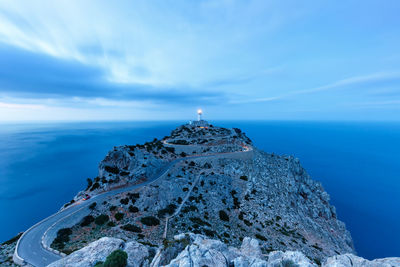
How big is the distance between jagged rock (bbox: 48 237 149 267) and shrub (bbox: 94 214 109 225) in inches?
421

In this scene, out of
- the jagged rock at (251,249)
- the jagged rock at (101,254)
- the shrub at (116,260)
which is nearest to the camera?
the shrub at (116,260)

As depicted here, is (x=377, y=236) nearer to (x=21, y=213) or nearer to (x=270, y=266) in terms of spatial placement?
(x=270, y=266)

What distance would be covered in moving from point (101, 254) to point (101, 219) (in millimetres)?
13102

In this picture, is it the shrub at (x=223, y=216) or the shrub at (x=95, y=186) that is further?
the shrub at (x=95, y=186)

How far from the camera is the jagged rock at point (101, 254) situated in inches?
609

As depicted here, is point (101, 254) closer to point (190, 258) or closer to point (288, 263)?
point (190, 258)

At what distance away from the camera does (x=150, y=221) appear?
27.8 meters

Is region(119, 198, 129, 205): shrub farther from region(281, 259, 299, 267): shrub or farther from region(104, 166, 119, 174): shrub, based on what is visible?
region(281, 259, 299, 267): shrub

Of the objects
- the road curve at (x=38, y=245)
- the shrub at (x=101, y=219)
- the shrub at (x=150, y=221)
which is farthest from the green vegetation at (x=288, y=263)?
the shrub at (x=101, y=219)

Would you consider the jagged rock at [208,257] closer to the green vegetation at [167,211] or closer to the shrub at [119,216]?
the green vegetation at [167,211]

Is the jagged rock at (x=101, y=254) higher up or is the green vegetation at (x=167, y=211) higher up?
the jagged rock at (x=101, y=254)

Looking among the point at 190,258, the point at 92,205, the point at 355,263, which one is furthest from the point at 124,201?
the point at 355,263

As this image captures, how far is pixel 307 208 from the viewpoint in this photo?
160ft

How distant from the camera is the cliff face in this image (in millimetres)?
27750
